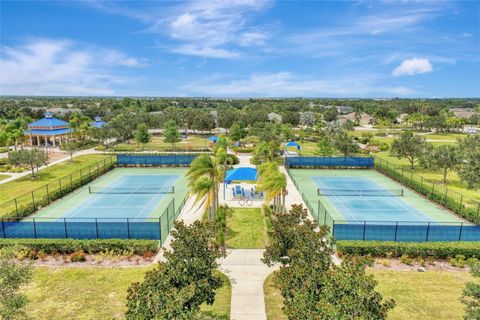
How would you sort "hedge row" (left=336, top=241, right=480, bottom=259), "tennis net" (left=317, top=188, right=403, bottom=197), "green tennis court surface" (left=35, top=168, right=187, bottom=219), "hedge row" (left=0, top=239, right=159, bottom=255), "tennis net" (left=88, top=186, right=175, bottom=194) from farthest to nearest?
"tennis net" (left=88, top=186, right=175, bottom=194)
"tennis net" (left=317, top=188, right=403, bottom=197)
"green tennis court surface" (left=35, top=168, right=187, bottom=219)
"hedge row" (left=0, top=239, right=159, bottom=255)
"hedge row" (left=336, top=241, right=480, bottom=259)

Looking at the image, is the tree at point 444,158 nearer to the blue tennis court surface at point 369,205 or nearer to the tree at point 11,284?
the blue tennis court surface at point 369,205

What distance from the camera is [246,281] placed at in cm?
1691

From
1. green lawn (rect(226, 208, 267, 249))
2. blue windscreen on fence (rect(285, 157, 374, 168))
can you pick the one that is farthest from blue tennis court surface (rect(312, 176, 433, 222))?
blue windscreen on fence (rect(285, 157, 374, 168))

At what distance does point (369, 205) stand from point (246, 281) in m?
17.3

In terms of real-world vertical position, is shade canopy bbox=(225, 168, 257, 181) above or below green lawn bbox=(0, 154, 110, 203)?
above

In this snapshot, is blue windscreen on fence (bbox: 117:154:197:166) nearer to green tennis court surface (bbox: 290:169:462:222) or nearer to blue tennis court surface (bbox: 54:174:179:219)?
blue tennis court surface (bbox: 54:174:179:219)

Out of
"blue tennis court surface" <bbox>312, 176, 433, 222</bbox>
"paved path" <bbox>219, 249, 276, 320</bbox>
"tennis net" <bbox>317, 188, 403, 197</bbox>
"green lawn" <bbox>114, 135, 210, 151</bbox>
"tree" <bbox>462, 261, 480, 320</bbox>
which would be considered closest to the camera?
"tree" <bbox>462, 261, 480, 320</bbox>

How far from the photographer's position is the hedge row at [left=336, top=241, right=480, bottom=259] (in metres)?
19.7

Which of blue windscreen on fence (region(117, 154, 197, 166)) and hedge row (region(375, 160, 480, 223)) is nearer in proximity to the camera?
hedge row (region(375, 160, 480, 223))

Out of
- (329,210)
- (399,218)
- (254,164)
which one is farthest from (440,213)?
(254,164)

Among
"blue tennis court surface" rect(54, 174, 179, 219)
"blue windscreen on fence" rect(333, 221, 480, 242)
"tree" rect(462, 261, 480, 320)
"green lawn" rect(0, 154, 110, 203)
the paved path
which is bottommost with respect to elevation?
the paved path

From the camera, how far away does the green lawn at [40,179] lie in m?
34.0

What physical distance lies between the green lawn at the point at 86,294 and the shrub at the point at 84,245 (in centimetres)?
167

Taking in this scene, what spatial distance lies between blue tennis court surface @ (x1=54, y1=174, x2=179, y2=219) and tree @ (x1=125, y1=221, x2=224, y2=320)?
16043 mm
